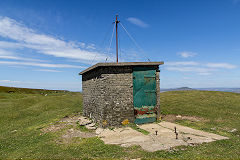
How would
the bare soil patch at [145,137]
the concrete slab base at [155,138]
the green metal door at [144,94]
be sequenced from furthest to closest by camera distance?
the green metal door at [144,94] < the bare soil patch at [145,137] < the concrete slab base at [155,138]

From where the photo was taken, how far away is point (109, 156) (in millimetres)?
6934

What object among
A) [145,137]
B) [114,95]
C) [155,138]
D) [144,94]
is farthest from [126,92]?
[155,138]

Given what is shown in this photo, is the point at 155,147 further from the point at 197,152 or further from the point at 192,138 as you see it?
the point at 192,138

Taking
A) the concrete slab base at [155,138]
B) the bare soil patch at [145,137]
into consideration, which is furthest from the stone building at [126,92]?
the concrete slab base at [155,138]

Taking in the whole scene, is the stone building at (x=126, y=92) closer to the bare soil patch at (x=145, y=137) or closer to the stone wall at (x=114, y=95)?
the stone wall at (x=114, y=95)

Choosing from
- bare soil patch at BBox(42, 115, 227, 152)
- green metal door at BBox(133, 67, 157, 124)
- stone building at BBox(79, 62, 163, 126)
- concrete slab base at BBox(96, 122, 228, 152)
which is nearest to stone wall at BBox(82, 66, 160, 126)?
stone building at BBox(79, 62, 163, 126)

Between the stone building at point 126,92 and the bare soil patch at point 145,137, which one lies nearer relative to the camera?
the bare soil patch at point 145,137

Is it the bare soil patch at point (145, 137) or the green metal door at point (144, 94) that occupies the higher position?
the green metal door at point (144, 94)

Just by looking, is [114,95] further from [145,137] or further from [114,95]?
[145,137]

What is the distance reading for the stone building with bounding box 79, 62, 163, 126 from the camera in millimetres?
11523

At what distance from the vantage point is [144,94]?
1247 centimetres

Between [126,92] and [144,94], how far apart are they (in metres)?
1.56

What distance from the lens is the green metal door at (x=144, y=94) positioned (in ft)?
40.0

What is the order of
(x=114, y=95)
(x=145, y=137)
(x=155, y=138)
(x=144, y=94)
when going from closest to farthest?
1. (x=155, y=138)
2. (x=145, y=137)
3. (x=114, y=95)
4. (x=144, y=94)
